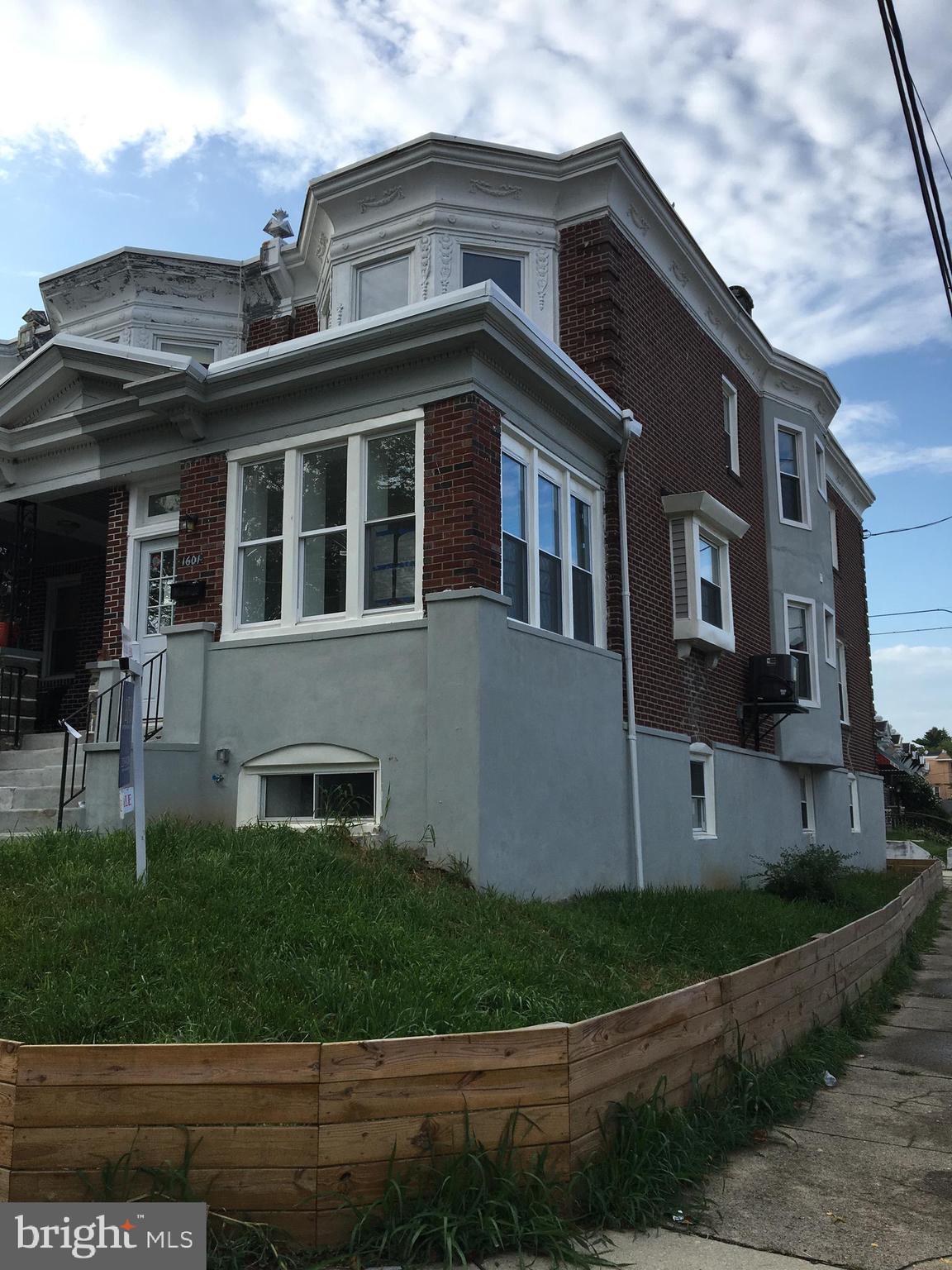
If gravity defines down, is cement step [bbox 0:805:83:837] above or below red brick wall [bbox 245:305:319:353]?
below

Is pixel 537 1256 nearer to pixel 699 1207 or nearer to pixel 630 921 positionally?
pixel 699 1207

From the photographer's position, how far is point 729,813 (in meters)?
14.5

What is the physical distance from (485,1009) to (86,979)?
6.31ft

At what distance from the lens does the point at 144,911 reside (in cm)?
595

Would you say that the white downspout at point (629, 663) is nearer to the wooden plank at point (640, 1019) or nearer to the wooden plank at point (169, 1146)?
the wooden plank at point (640, 1019)

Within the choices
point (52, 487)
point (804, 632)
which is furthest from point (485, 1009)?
point (804, 632)

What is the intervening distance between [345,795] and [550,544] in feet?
10.9

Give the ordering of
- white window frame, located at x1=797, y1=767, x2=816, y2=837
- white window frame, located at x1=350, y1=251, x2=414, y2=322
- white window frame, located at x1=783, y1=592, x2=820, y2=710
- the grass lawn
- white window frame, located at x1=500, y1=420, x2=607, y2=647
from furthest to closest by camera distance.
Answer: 1. white window frame, located at x1=797, y1=767, x2=816, y2=837
2. white window frame, located at x1=783, y1=592, x2=820, y2=710
3. white window frame, located at x1=350, y1=251, x2=414, y2=322
4. white window frame, located at x1=500, y1=420, x2=607, y2=647
5. the grass lawn

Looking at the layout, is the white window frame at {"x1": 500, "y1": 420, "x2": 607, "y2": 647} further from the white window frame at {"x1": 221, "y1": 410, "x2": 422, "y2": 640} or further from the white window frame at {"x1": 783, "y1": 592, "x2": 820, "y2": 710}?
the white window frame at {"x1": 783, "y1": 592, "x2": 820, "y2": 710}

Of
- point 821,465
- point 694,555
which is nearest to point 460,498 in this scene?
point 694,555

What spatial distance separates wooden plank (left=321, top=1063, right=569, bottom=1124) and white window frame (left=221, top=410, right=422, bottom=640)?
209 inches

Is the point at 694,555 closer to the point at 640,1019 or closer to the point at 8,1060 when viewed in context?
the point at 640,1019

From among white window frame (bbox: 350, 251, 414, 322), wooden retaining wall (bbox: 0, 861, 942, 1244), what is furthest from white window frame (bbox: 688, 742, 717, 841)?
wooden retaining wall (bbox: 0, 861, 942, 1244)

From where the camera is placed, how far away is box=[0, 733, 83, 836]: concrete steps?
974cm
